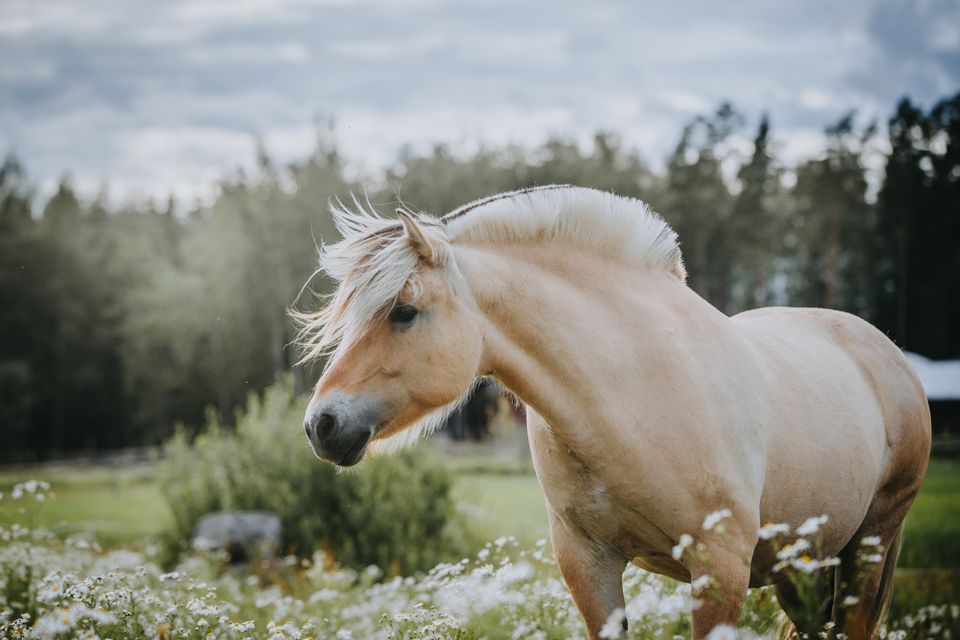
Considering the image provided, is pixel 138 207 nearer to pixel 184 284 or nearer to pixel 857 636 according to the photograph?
pixel 184 284

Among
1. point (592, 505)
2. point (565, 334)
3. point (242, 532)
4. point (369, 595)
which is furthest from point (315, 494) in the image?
point (565, 334)

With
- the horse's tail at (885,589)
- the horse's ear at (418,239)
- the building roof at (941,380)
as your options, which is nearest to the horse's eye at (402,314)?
the horse's ear at (418,239)

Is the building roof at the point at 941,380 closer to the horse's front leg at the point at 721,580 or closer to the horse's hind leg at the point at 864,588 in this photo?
the horse's hind leg at the point at 864,588

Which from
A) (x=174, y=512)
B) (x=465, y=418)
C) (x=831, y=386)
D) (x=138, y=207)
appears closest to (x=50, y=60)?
(x=138, y=207)

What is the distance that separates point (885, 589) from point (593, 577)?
93.1 inches

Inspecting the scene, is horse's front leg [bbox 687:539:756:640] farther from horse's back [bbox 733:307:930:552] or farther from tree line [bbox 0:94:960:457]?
tree line [bbox 0:94:960:457]

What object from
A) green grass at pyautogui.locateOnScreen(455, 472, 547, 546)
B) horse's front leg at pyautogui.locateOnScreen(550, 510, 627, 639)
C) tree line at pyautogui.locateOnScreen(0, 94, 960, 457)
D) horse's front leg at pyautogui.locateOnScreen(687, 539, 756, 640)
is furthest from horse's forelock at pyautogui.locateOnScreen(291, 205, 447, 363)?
tree line at pyautogui.locateOnScreen(0, 94, 960, 457)

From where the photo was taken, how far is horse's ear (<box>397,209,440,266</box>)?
9.72 feet

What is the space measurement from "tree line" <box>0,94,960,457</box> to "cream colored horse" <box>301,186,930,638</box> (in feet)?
58.6

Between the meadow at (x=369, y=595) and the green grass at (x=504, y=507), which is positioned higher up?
the meadow at (x=369, y=595)

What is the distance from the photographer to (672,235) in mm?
3592

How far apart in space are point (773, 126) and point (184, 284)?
31976 mm

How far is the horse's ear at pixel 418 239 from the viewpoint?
296 cm

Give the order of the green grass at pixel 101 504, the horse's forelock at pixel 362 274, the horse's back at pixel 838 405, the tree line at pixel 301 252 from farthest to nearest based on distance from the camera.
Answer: the tree line at pixel 301 252 → the green grass at pixel 101 504 → the horse's back at pixel 838 405 → the horse's forelock at pixel 362 274
